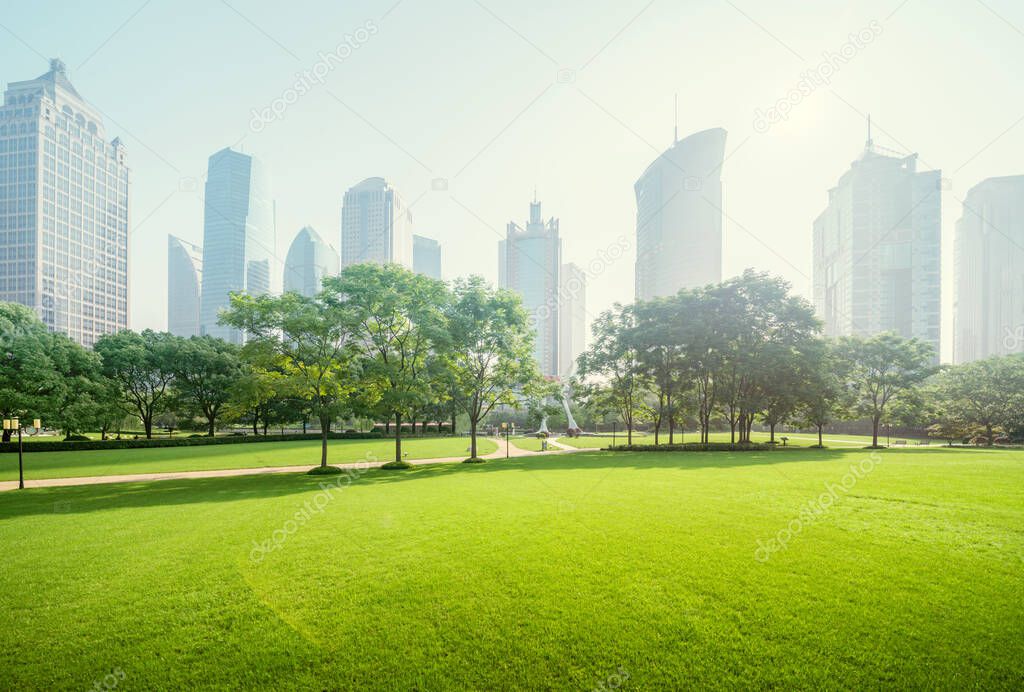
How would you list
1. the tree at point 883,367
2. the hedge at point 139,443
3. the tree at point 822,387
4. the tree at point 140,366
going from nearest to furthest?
the tree at point 822,387 → the hedge at point 139,443 → the tree at point 883,367 → the tree at point 140,366

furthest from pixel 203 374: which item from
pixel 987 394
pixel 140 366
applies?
pixel 987 394

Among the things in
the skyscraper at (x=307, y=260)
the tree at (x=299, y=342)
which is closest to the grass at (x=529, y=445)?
the tree at (x=299, y=342)

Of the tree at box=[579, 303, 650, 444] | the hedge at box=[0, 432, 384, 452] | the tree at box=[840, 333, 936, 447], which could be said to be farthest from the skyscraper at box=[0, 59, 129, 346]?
the tree at box=[840, 333, 936, 447]

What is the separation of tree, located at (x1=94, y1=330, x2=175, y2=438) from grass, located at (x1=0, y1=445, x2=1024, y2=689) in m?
47.6

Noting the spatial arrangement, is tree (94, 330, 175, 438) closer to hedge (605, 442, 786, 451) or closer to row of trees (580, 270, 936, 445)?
row of trees (580, 270, 936, 445)

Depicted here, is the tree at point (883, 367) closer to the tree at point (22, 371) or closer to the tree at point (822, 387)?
the tree at point (822, 387)

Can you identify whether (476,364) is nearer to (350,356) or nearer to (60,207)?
(350,356)

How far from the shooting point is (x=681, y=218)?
152500 mm

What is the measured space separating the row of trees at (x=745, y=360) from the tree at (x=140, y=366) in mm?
51017

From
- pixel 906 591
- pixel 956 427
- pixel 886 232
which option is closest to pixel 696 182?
pixel 886 232

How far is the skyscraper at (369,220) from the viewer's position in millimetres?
123500

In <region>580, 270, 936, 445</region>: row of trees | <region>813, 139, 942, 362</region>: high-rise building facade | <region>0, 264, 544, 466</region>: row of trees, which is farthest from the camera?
<region>813, 139, 942, 362</region>: high-rise building facade

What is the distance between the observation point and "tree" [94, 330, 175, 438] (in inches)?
A: 1901

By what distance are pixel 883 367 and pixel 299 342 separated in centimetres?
5103
